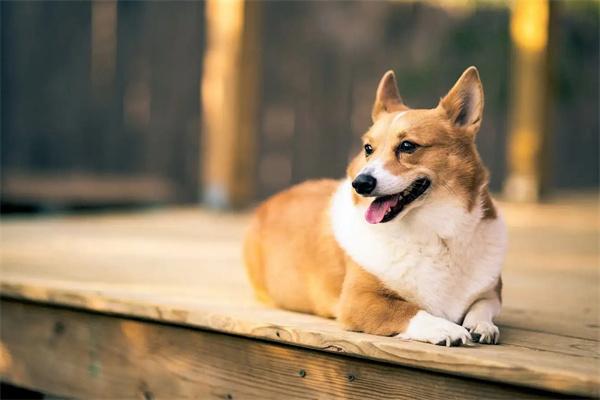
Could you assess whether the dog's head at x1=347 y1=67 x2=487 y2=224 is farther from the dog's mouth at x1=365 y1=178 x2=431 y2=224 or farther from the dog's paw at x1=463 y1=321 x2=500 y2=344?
the dog's paw at x1=463 y1=321 x2=500 y2=344

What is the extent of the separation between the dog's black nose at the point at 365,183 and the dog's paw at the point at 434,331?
33 centimetres

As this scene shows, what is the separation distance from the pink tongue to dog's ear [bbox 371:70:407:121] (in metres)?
0.33

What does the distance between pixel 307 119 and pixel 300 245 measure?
239 inches

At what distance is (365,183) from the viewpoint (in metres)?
1.89

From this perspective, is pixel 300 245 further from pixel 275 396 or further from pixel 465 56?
pixel 465 56

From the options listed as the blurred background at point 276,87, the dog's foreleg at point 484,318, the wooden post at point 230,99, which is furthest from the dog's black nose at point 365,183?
the blurred background at point 276,87

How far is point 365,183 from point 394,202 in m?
0.12

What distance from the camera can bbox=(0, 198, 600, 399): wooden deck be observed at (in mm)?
1771

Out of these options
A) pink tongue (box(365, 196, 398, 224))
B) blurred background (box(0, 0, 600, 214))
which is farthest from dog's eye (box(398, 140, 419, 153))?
blurred background (box(0, 0, 600, 214))

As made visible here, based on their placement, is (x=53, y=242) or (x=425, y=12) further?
(x=425, y=12)

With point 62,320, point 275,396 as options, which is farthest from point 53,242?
point 275,396

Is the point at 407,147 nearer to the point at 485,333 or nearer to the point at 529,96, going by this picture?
the point at 485,333

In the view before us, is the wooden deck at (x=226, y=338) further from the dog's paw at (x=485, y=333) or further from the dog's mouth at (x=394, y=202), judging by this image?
the dog's mouth at (x=394, y=202)

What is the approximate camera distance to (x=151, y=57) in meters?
7.86
